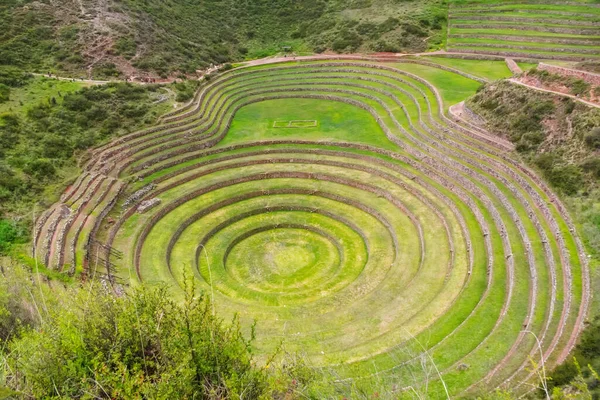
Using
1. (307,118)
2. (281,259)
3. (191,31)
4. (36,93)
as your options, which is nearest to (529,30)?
(307,118)

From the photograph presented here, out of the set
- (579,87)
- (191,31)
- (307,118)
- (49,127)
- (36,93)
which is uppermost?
(191,31)

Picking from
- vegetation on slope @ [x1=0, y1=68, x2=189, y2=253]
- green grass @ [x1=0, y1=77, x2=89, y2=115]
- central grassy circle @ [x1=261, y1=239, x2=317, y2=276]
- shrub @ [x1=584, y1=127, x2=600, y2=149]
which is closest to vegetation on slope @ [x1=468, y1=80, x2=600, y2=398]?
shrub @ [x1=584, y1=127, x2=600, y2=149]

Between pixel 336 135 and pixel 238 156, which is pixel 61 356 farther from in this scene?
pixel 336 135

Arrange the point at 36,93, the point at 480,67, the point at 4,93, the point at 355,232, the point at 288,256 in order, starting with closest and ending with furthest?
1. the point at 288,256
2. the point at 355,232
3. the point at 4,93
4. the point at 36,93
5. the point at 480,67

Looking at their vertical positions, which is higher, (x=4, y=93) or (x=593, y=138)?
(x=4, y=93)

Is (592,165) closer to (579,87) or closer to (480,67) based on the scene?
(579,87)

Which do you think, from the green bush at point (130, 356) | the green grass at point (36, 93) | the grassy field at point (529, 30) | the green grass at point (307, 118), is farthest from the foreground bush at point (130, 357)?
the grassy field at point (529, 30)
